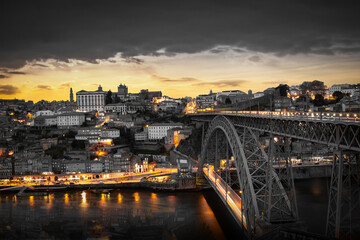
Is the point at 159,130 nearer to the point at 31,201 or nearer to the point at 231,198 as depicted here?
the point at 31,201

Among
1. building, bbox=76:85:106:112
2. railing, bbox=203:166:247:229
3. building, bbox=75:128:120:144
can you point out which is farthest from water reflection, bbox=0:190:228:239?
building, bbox=76:85:106:112

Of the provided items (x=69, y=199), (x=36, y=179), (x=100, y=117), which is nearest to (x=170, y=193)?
(x=69, y=199)

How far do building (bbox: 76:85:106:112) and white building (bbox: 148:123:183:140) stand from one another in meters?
19.6

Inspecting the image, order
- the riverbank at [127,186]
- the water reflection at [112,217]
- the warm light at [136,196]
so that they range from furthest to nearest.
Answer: the riverbank at [127,186]
the warm light at [136,196]
the water reflection at [112,217]

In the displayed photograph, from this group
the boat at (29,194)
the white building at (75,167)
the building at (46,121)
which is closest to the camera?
the boat at (29,194)

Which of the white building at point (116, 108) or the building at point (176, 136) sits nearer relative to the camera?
the building at point (176, 136)

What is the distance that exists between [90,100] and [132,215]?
39273 millimetres

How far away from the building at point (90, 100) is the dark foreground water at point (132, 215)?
31712mm

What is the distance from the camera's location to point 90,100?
174ft

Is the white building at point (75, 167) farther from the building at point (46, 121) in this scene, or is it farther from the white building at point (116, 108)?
the white building at point (116, 108)

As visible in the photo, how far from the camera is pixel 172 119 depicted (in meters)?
41.6

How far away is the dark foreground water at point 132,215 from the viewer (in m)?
13.9

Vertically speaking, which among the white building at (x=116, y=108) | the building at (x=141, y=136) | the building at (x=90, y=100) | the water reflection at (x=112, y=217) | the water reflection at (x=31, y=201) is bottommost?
the water reflection at (x=31, y=201)

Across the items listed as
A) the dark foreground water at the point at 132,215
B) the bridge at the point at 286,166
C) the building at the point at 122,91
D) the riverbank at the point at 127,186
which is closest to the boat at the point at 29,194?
the dark foreground water at the point at 132,215
